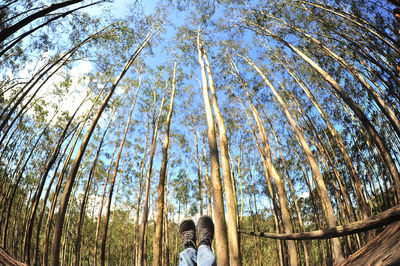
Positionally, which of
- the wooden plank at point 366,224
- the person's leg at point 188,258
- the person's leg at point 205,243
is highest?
the wooden plank at point 366,224

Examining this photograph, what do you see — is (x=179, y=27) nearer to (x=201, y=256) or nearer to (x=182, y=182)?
(x=201, y=256)

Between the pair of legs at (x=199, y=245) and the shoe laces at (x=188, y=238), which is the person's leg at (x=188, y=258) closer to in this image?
the pair of legs at (x=199, y=245)

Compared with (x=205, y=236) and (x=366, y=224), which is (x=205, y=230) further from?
(x=366, y=224)

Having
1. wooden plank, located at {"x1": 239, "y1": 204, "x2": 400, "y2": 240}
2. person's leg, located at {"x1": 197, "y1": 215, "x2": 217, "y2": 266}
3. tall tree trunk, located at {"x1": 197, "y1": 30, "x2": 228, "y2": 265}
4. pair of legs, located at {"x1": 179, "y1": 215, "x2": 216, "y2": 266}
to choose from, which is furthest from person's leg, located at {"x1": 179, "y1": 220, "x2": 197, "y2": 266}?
wooden plank, located at {"x1": 239, "y1": 204, "x2": 400, "y2": 240}

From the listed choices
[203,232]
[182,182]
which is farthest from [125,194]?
[203,232]

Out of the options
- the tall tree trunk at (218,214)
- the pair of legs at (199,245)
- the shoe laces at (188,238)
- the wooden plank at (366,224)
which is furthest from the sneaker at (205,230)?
the wooden plank at (366,224)

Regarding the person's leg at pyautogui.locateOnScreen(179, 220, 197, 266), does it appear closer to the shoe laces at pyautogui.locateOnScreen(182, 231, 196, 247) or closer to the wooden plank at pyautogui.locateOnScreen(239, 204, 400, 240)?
the shoe laces at pyautogui.locateOnScreen(182, 231, 196, 247)

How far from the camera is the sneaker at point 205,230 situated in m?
2.10

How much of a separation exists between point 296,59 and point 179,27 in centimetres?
380

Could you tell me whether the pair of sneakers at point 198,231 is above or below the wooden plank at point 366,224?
below

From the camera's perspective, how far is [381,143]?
2506mm

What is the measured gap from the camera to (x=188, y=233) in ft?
7.77

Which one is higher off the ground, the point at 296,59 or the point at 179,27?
the point at 179,27

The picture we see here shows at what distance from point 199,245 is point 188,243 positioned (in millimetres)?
217
